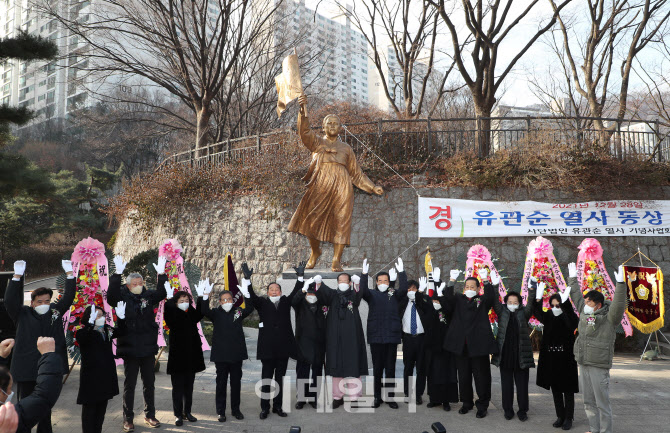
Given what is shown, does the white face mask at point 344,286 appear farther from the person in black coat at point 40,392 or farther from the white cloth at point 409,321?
the person in black coat at point 40,392

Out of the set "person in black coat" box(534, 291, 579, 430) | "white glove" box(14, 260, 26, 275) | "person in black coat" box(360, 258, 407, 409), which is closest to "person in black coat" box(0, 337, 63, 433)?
"white glove" box(14, 260, 26, 275)

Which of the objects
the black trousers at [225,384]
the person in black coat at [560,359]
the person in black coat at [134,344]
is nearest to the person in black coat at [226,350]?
the black trousers at [225,384]

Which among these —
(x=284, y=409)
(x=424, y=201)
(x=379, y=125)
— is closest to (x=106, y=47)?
(x=379, y=125)

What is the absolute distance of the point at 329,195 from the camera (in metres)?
6.68

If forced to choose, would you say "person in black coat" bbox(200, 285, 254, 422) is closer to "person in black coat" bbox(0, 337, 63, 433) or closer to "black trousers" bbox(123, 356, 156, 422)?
"black trousers" bbox(123, 356, 156, 422)

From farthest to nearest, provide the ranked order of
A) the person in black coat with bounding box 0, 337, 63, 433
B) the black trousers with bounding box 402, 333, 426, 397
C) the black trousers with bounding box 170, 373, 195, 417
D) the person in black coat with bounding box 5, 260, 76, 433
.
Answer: the black trousers with bounding box 402, 333, 426, 397 < the black trousers with bounding box 170, 373, 195, 417 < the person in black coat with bounding box 5, 260, 76, 433 < the person in black coat with bounding box 0, 337, 63, 433

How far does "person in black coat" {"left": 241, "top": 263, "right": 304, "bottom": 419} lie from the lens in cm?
528

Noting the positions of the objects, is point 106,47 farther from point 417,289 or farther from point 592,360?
point 592,360

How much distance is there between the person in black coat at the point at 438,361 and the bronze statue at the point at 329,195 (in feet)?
5.33

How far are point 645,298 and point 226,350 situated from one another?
749 cm

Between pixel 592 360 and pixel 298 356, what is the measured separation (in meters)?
3.05

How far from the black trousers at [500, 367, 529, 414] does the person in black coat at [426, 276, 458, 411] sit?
53 centimetres

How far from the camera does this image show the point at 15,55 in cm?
649

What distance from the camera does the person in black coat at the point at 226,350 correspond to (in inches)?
202
